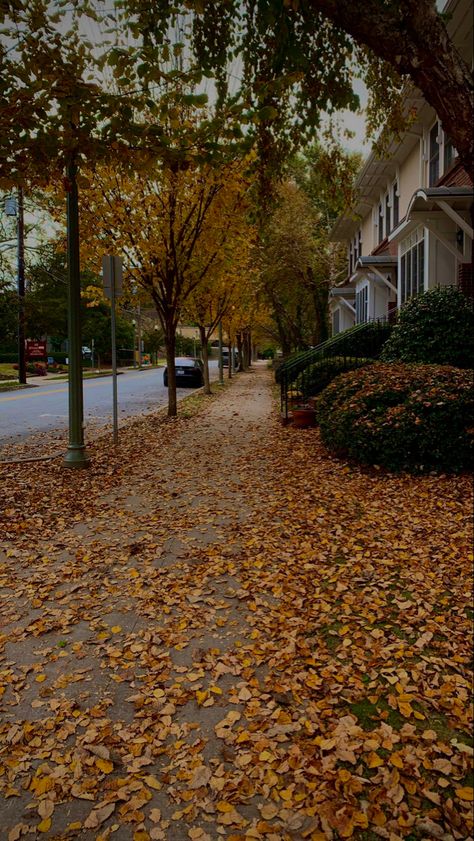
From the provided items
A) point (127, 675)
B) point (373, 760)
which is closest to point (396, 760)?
point (373, 760)

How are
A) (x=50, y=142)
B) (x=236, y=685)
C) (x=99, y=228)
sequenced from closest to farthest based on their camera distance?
(x=236, y=685) → (x=50, y=142) → (x=99, y=228)

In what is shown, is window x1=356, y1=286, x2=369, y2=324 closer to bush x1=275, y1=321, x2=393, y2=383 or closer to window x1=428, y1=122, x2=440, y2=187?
bush x1=275, y1=321, x2=393, y2=383

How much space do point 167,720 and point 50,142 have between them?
4.62 metres

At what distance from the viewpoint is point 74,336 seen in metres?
8.04

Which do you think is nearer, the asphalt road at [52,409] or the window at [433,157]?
the asphalt road at [52,409]

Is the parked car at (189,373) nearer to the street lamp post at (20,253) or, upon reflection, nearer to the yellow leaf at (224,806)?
the street lamp post at (20,253)

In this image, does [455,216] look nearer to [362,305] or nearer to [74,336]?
[74,336]

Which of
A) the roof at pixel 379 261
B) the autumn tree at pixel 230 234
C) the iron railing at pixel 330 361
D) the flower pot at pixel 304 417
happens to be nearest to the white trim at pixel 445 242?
the iron railing at pixel 330 361

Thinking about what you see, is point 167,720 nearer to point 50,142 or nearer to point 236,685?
point 236,685

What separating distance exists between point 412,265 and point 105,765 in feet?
46.6

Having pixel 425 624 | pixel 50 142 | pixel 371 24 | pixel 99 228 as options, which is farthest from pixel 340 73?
pixel 425 624

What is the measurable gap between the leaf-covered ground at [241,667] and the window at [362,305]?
16.2 m

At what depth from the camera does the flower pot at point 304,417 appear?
11828 millimetres

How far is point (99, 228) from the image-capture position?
40.2ft
